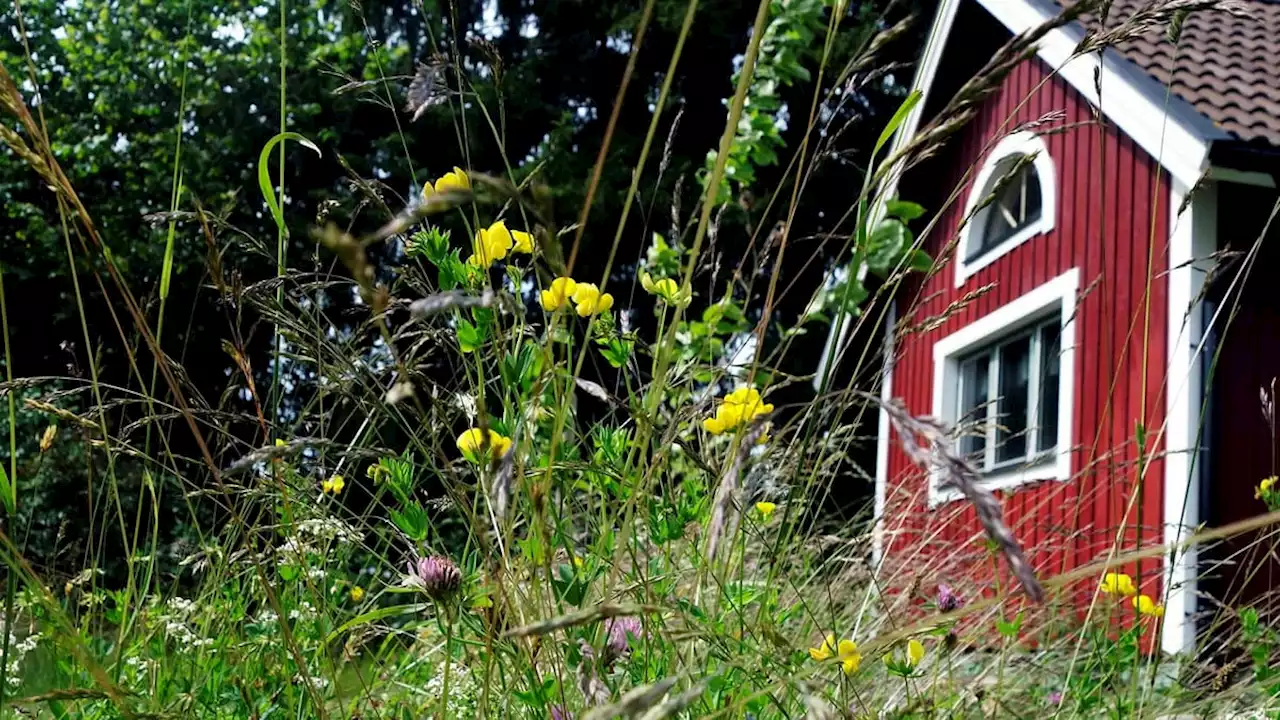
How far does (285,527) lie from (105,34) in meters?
17.2

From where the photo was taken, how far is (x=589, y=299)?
120 centimetres

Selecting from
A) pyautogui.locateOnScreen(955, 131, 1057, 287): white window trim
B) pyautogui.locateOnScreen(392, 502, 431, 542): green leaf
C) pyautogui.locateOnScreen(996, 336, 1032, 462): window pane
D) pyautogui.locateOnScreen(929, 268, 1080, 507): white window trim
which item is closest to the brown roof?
pyautogui.locateOnScreen(955, 131, 1057, 287): white window trim

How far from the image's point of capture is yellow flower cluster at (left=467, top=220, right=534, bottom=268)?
112 centimetres

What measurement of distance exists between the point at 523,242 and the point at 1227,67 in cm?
617

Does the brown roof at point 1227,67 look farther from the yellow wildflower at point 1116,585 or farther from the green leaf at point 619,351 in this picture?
the green leaf at point 619,351

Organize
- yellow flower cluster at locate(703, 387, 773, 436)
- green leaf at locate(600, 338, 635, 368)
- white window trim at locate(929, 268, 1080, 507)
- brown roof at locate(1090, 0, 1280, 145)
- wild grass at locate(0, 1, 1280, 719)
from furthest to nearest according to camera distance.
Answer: white window trim at locate(929, 268, 1080, 507)
brown roof at locate(1090, 0, 1280, 145)
green leaf at locate(600, 338, 635, 368)
yellow flower cluster at locate(703, 387, 773, 436)
wild grass at locate(0, 1, 1280, 719)

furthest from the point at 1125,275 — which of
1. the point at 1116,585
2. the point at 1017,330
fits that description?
the point at 1116,585

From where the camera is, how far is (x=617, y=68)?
1498 centimetres

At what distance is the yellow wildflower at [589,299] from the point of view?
112 centimetres

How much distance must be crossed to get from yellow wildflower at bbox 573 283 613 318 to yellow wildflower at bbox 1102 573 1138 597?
2.12ft

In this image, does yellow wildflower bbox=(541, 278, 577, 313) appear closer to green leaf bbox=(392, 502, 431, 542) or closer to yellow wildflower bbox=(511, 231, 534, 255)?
yellow wildflower bbox=(511, 231, 534, 255)

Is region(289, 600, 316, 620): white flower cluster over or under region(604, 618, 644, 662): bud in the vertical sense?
under

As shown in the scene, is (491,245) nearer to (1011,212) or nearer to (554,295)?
(554,295)

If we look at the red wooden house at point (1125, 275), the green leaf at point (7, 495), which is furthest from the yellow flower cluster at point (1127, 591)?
the red wooden house at point (1125, 275)
